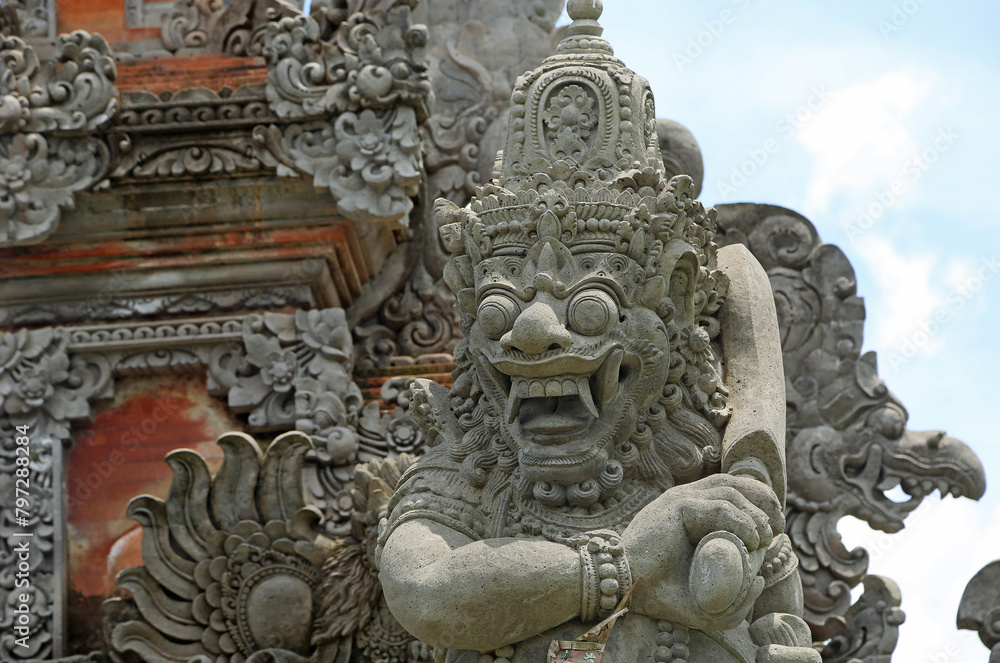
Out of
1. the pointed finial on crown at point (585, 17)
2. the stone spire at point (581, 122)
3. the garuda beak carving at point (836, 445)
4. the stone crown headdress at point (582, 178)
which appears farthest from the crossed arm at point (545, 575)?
the garuda beak carving at point (836, 445)

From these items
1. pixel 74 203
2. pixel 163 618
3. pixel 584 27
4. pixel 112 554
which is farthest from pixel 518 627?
pixel 74 203

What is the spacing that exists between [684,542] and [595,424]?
554 mm

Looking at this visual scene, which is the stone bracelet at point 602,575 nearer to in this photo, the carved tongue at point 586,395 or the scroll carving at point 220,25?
the carved tongue at point 586,395

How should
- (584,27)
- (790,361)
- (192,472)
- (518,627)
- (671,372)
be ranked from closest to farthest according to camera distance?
(518,627) → (671,372) → (584,27) → (192,472) → (790,361)

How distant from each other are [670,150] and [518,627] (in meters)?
3.84

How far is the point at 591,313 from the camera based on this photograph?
235 inches

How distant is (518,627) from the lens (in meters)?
5.81

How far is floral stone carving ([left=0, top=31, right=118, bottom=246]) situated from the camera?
8875mm

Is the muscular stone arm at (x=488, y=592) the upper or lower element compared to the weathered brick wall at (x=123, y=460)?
upper

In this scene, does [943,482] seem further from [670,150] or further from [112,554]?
[112,554]

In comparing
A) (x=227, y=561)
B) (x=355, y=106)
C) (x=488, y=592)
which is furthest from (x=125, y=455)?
(x=488, y=592)

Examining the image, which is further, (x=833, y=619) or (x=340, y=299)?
(x=340, y=299)

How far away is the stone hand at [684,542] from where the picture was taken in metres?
5.77

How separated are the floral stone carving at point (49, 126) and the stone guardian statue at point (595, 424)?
10.2 feet
